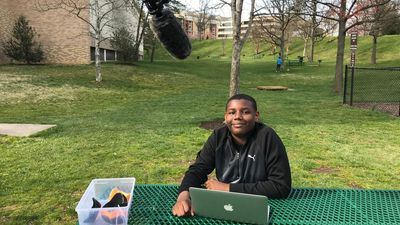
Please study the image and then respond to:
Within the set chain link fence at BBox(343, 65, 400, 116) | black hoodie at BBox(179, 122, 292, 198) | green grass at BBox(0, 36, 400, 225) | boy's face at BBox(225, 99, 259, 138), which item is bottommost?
green grass at BBox(0, 36, 400, 225)

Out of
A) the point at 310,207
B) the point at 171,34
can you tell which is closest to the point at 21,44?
the point at 310,207

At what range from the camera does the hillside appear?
43.8m

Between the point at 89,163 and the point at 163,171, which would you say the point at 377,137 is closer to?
the point at 163,171

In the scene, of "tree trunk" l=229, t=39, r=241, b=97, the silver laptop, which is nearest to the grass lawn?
"tree trunk" l=229, t=39, r=241, b=97

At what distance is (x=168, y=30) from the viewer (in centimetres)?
190

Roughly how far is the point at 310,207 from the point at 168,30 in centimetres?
181

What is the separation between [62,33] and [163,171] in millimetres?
25234

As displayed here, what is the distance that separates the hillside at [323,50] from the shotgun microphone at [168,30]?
25797 mm

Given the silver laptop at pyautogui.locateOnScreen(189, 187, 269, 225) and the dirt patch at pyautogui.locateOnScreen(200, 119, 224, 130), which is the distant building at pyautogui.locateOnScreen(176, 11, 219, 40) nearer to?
the silver laptop at pyautogui.locateOnScreen(189, 187, 269, 225)

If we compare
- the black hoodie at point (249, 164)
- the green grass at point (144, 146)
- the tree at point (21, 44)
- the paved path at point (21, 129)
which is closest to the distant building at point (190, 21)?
the black hoodie at point (249, 164)

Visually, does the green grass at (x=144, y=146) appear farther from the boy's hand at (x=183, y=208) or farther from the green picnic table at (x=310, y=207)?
the boy's hand at (x=183, y=208)

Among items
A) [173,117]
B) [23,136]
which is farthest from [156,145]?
[173,117]

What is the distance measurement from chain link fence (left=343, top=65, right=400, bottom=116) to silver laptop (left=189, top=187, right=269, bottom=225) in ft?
35.5

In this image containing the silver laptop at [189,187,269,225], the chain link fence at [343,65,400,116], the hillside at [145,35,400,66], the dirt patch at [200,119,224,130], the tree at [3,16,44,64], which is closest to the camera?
the silver laptop at [189,187,269,225]
